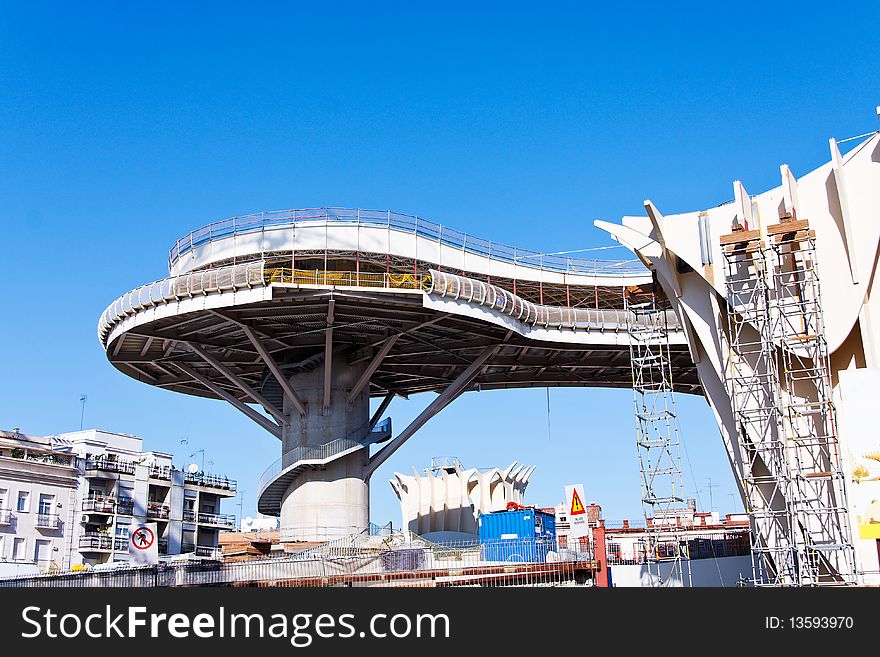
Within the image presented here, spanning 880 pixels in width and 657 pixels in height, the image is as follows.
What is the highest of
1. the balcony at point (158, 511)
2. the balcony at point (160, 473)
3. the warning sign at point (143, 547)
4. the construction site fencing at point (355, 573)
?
the balcony at point (160, 473)

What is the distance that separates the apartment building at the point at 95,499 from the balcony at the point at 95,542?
75 mm

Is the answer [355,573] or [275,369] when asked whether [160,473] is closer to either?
[275,369]

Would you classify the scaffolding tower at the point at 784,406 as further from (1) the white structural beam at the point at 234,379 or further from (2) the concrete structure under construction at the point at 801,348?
(1) the white structural beam at the point at 234,379

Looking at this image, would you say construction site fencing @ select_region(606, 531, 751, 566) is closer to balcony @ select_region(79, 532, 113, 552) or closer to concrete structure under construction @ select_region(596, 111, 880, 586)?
concrete structure under construction @ select_region(596, 111, 880, 586)

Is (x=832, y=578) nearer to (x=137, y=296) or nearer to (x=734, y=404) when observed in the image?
(x=734, y=404)

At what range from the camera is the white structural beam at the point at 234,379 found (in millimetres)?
58031

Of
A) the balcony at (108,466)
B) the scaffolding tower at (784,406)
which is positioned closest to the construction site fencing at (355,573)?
the scaffolding tower at (784,406)

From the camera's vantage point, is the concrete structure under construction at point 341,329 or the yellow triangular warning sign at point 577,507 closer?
the yellow triangular warning sign at point 577,507

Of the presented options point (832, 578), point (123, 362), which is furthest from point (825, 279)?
point (123, 362)

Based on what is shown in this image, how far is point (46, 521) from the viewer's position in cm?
7106

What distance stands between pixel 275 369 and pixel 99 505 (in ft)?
90.6
